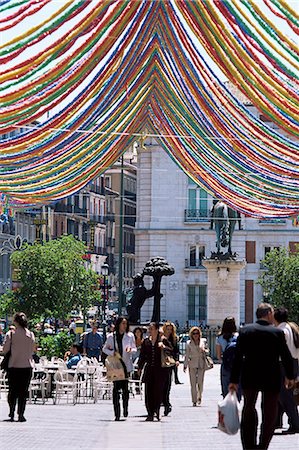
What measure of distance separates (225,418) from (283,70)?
620cm

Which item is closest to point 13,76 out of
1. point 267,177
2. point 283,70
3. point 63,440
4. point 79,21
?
point 79,21

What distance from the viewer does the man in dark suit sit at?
14.7 m

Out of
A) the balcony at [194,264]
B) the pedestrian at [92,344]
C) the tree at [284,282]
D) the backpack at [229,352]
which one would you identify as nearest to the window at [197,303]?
the balcony at [194,264]

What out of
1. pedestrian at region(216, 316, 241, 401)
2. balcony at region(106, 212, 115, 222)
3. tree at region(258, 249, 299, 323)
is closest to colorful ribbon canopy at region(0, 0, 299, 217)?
pedestrian at region(216, 316, 241, 401)

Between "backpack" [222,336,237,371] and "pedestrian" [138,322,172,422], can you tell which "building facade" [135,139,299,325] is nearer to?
"pedestrian" [138,322,172,422]

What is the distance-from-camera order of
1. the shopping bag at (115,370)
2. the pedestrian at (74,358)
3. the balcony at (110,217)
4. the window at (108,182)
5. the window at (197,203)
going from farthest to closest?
the window at (108,182), the balcony at (110,217), the window at (197,203), the pedestrian at (74,358), the shopping bag at (115,370)

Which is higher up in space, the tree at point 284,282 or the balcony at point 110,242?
the balcony at point 110,242

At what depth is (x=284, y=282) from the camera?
63.2 metres

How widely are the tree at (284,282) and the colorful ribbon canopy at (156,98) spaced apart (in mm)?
32657

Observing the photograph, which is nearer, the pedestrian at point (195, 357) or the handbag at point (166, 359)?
the handbag at point (166, 359)

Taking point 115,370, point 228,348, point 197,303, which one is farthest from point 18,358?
point 197,303

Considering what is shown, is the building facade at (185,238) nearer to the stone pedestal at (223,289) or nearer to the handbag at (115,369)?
the stone pedestal at (223,289)

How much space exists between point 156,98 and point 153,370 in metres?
4.59

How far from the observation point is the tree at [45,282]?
200 feet
